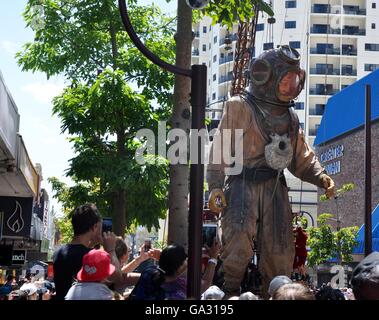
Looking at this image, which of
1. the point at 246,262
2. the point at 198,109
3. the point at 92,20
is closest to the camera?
the point at 198,109

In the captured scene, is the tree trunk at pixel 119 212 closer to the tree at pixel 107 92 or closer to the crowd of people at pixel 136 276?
the tree at pixel 107 92

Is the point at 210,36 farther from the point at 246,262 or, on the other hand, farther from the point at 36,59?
the point at 246,262

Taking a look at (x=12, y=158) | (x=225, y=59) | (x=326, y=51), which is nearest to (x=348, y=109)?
(x=12, y=158)

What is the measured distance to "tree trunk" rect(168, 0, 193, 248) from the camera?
331 inches

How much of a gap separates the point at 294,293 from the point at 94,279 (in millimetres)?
1401

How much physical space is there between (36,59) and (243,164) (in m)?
10.6

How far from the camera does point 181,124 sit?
8.65 meters

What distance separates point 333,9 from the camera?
73.3m

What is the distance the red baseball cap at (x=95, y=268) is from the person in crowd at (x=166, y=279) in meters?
0.39

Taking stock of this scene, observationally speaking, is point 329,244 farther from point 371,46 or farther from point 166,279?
point 371,46

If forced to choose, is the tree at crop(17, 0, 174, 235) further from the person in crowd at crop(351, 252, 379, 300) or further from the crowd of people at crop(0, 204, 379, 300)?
the person in crowd at crop(351, 252, 379, 300)

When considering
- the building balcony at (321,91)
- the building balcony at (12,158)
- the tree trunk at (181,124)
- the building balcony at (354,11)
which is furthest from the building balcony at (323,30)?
the tree trunk at (181,124)
